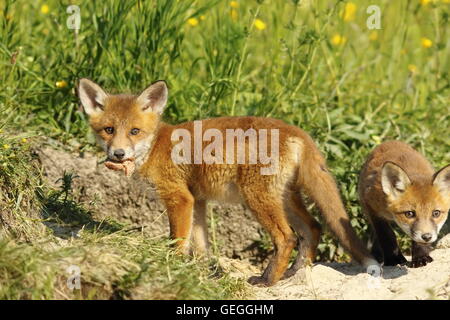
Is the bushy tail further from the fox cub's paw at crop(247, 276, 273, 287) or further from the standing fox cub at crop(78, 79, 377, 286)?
the fox cub's paw at crop(247, 276, 273, 287)

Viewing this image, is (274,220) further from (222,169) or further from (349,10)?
(349,10)

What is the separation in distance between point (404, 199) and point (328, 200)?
22.6 inches

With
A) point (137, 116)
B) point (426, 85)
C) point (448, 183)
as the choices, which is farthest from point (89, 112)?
point (426, 85)

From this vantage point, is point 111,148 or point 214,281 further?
point 111,148

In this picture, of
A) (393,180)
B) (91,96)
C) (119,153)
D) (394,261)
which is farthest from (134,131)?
(394,261)

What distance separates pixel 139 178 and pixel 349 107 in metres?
2.64

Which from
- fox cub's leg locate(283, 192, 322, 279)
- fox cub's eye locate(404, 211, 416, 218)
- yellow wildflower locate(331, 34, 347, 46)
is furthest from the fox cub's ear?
yellow wildflower locate(331, 34, 347, 46)

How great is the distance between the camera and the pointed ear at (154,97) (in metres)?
5.74

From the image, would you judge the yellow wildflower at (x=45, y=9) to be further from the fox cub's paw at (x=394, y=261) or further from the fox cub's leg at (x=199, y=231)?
the fox cub's paw at (x=394, y=261)

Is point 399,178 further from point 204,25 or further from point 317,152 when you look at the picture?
point 204,25
